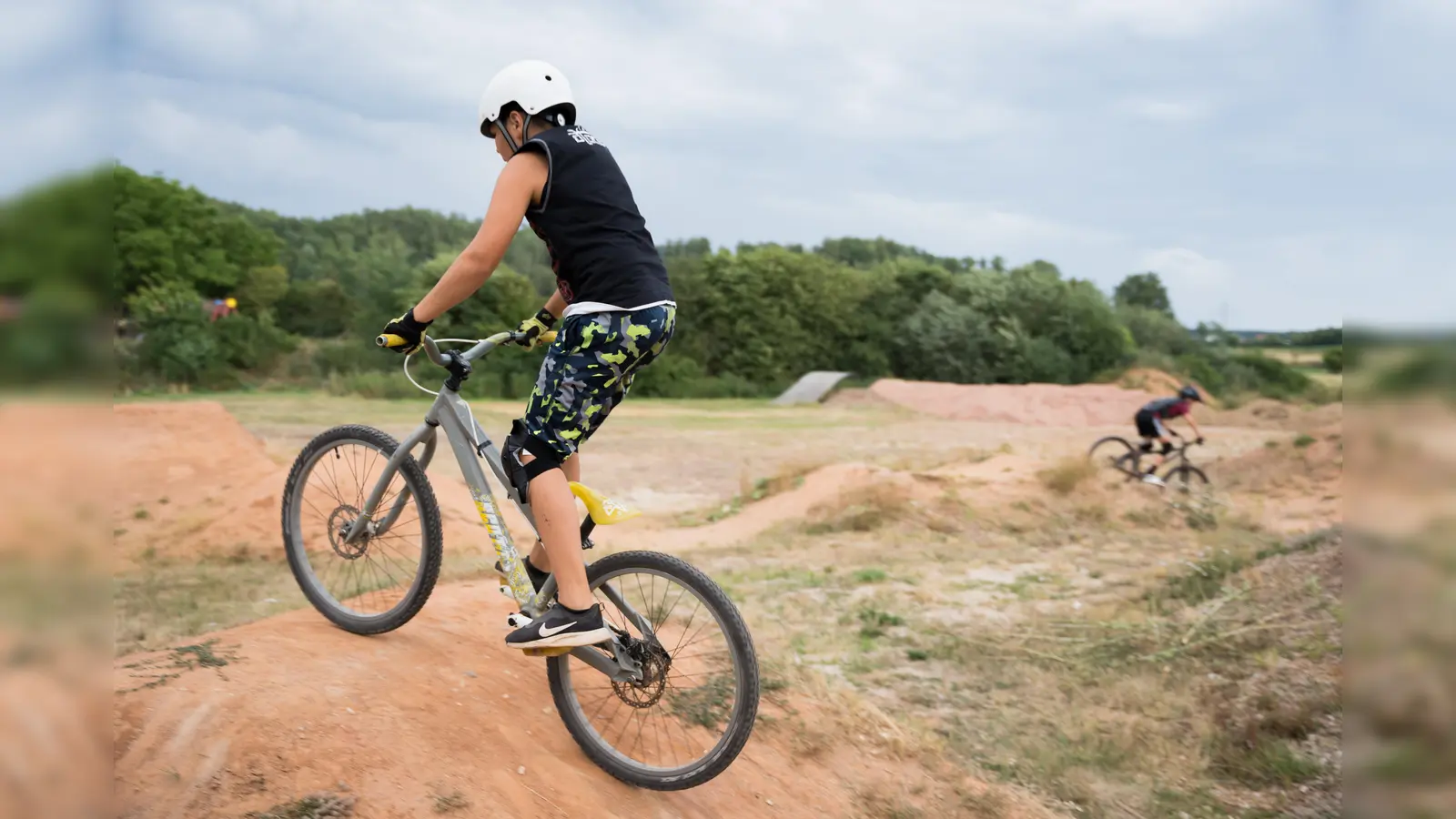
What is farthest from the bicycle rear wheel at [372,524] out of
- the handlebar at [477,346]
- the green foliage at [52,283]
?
the green foliage at [52,283]

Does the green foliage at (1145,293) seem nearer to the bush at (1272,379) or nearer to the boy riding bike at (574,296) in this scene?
the bush at (1272,379)

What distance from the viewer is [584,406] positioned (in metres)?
3.16

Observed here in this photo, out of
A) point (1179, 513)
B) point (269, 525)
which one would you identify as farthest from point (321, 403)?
point (1179, 513)

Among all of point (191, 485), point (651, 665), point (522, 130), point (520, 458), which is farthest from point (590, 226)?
point (191, 485)

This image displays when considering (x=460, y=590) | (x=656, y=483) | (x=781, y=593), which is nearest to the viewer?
(x=460, y=590)

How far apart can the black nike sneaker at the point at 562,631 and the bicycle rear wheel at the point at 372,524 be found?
731 mm

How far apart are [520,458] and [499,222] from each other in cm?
75

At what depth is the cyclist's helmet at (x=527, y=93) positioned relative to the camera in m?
3.12

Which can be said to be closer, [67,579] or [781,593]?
[67,579]

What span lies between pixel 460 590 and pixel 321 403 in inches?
602

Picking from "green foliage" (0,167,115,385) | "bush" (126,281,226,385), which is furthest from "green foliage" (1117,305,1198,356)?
"green foliage" (0,167,115,385)

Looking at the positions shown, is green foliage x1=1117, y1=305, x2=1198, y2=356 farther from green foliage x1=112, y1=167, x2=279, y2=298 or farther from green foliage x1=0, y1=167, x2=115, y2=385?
green foliage x1=0, y1=167, x2=115, y2=385

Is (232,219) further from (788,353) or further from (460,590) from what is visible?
(460,590)

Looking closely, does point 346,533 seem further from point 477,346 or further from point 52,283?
point 52,283
